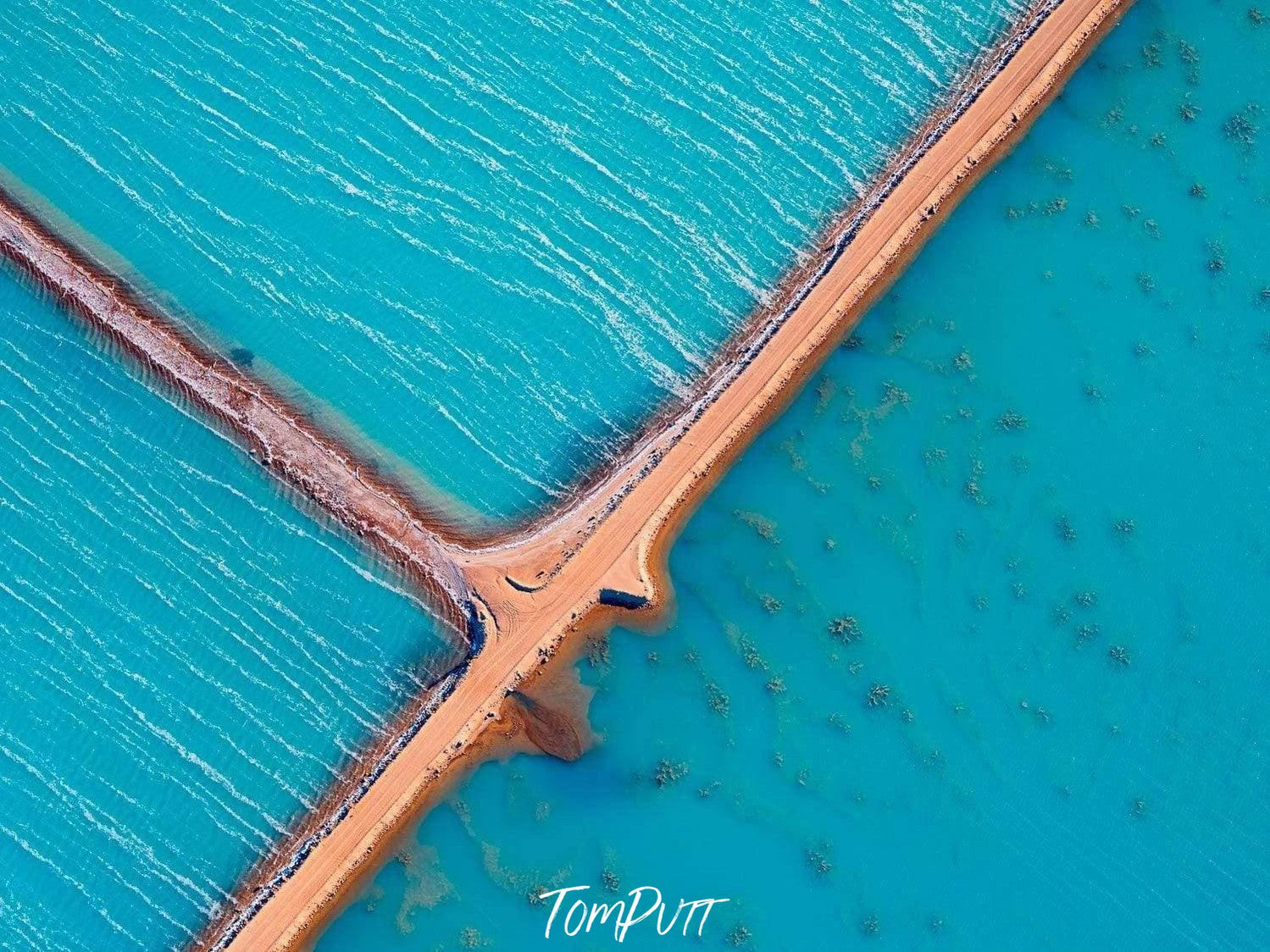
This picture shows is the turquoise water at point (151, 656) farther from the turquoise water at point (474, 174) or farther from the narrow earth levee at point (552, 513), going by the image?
the turquoise water at point (474, 174)

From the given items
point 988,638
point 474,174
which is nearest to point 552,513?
point 474,174

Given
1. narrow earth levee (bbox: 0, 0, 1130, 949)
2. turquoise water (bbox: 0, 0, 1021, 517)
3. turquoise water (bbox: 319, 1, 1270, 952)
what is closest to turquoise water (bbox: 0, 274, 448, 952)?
narrow earth levee (bbox: 0, 0, 1130, 949)

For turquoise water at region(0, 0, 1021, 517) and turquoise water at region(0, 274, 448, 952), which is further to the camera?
turquoise water at region(0, 0, 1021, 517)

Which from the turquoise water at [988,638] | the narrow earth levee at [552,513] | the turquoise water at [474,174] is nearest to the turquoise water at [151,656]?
the narrow earth levee at [552,513]

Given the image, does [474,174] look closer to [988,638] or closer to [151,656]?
[151,656]

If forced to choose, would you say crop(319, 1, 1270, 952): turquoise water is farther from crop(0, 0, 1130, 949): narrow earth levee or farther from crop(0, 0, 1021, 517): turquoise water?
Result: crop(0, 0, 1021, 517): turquoise water
